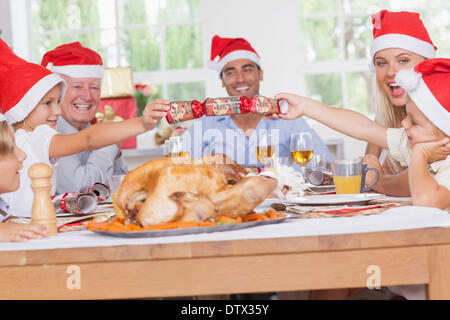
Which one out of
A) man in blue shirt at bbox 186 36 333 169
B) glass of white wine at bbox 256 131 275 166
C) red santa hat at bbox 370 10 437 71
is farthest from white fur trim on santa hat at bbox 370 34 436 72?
glass of white wine at bbox 256 131 275 166

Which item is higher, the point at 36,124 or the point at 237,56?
the point at 237,56

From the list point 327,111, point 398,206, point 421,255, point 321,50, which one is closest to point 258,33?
point 321,50

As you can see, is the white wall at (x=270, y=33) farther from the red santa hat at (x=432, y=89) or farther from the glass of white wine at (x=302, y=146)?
the red santa hat at (x=432, y=89)

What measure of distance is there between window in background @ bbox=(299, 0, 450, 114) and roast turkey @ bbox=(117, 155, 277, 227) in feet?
12.4

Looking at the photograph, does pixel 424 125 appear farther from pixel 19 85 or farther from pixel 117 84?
pixel 117 84

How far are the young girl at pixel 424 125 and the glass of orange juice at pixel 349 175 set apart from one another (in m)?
0.11

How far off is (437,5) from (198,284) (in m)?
4.32

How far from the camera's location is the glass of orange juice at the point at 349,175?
1.46 m

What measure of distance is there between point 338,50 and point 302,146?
2964mm

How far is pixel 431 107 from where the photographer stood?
1.39 metres

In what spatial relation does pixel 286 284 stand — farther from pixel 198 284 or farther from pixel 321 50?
pixel 321 50

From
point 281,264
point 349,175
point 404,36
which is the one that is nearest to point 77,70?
point 404,36

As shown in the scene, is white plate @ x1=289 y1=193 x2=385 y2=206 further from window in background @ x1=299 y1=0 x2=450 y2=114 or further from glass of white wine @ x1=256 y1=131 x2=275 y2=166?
window in background @ x1=299 y1=0 x2=450 y2=114

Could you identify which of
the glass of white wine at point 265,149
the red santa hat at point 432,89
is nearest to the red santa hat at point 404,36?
the glass of white wine at point 265,149
